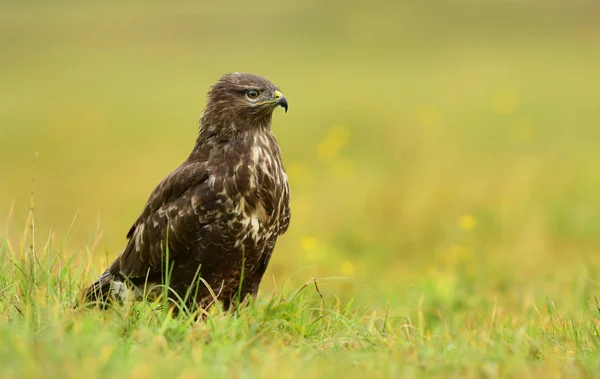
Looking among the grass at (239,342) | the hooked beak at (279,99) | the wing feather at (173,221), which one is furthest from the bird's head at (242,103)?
the grass at (239,342)

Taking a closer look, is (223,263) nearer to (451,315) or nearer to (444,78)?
(451,315)

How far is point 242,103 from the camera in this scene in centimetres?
571

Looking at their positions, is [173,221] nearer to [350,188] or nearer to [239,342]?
[239,342]

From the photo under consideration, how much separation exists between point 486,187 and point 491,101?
7.48 meters

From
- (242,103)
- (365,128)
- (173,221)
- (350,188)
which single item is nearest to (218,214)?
(173,221)

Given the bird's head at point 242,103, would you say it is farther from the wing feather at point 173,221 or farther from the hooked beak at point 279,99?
the wing feather at point 173,221

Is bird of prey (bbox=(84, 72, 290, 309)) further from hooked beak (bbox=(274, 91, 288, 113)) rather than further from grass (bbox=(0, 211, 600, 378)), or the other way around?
grass (bbox=(0, 211, 600, 378))

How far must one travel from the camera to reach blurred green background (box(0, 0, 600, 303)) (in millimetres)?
10016

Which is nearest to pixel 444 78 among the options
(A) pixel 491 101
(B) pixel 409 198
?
(A) pixel 491 101

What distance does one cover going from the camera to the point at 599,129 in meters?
17.9

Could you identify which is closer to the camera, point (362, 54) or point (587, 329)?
point (587, 329)

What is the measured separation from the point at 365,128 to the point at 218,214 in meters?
13.6

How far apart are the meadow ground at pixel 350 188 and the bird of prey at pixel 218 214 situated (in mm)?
277

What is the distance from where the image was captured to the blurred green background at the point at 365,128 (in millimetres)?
10016
